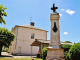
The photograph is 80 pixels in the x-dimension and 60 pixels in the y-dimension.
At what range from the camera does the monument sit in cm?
789

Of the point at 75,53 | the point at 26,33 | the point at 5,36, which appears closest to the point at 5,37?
the point at 5,36

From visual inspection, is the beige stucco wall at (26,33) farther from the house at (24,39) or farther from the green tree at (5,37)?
the green tree at (5,37)

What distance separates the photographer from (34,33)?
26812mm

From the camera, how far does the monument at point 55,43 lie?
7891 millimetres

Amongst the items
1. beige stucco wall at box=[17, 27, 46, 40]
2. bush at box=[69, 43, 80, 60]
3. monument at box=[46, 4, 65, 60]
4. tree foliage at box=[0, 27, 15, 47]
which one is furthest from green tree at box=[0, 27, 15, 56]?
bush at box=[69, 43, 80, 60]

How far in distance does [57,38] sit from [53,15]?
2.17 m

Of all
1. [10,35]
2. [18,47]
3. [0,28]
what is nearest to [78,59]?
[10,35]

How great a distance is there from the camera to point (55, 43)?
820 centimetres

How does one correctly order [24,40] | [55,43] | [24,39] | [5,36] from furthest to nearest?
[24,39]
[24,40]
[5,36]
[55,43]

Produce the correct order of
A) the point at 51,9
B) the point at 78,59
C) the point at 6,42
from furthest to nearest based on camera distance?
the point at 6,42 < the point at 51,9 < the point at 78,59

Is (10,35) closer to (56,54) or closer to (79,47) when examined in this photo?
(56,54)

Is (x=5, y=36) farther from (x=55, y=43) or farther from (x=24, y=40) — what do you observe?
(x=55, y=43)

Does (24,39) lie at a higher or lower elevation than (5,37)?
lower

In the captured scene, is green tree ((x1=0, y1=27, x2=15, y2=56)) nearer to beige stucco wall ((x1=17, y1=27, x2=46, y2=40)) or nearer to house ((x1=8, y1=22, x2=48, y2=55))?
house ((x1=8, y1=22, x2=48, y2=55))
